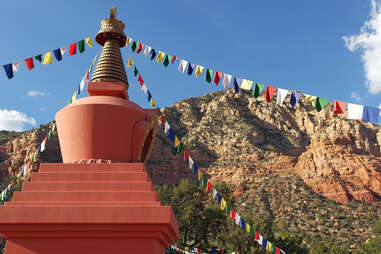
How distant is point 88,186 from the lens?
715 centimetres

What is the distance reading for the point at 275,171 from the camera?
225 ft

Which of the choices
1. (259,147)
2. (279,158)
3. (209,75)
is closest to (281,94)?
(209,75)

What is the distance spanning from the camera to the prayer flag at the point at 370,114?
727 centimetres

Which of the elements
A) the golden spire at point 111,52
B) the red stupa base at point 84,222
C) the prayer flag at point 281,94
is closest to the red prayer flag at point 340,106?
the prayer flag at point 281,94

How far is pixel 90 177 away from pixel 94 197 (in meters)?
0.51

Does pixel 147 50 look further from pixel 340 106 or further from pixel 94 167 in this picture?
pixel 340 106

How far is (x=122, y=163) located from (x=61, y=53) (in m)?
6.91

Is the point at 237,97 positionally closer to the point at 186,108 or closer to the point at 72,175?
the point at 186,108

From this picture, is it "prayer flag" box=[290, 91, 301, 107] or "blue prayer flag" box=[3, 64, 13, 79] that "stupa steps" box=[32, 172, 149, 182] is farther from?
"blue prayer flag" box=[3, 64, 13, 79]

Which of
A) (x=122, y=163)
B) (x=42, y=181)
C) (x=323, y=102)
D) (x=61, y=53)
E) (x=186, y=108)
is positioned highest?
(x=186, y=108)

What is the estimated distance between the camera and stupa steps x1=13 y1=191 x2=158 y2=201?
6926 mm

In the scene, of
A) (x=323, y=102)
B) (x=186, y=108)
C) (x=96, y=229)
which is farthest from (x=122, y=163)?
(x=186, y=108)

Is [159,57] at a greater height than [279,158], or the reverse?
[279,158]

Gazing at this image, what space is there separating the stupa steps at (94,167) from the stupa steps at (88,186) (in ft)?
1.26
